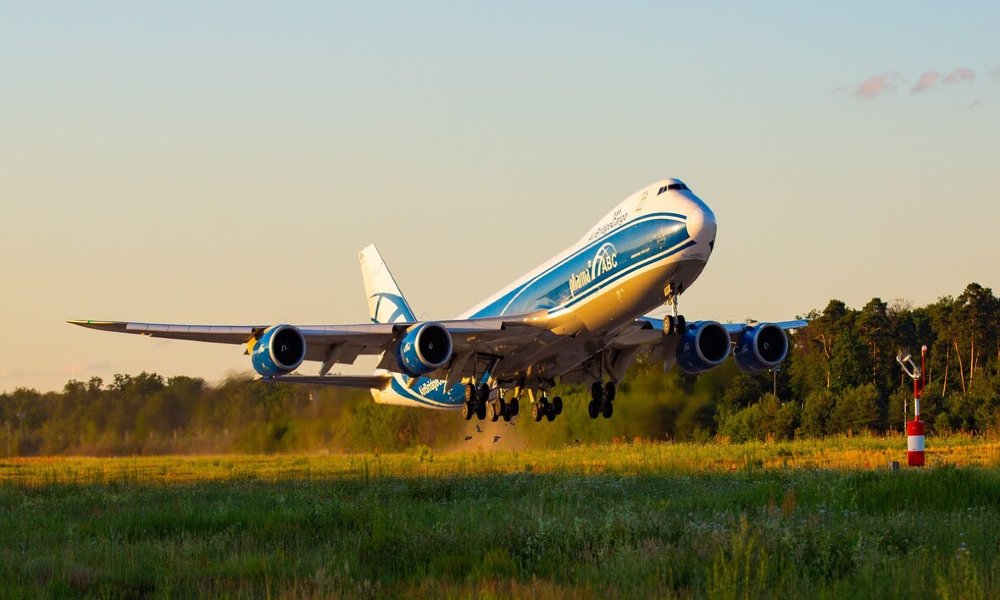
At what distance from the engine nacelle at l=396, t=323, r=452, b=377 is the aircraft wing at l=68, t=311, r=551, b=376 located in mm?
570

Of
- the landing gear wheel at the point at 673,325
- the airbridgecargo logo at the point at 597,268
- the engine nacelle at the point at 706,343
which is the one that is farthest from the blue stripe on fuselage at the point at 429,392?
the landing gear wheel at the point at 673,325

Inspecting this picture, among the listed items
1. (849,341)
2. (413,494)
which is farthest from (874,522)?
(849,341)

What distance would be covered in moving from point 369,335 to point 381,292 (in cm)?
1310

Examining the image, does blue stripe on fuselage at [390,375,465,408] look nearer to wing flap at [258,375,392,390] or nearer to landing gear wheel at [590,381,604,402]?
wing flap at [258,375,392,390]

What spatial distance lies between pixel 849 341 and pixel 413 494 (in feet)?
182

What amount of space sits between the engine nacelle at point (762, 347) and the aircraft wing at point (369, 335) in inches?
295

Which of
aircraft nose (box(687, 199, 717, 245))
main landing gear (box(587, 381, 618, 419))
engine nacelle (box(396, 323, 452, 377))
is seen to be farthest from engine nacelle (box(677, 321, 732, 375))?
aircraft nose (box(687, 199, 717, 245))

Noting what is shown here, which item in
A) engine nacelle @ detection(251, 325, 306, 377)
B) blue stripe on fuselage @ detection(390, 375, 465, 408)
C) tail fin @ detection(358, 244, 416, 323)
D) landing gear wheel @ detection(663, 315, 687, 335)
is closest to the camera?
landing gear wheel @ detection(663, 315, 687, 335)

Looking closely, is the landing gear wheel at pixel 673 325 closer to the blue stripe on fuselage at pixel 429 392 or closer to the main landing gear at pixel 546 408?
the main landing gear at pixel 546 408

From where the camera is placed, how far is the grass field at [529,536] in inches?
518

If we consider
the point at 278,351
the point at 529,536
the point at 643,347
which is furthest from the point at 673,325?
the point at 529,536

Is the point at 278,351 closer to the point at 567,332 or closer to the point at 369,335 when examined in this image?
the point at 369,335

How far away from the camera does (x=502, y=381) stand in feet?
124

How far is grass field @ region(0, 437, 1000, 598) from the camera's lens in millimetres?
13148
